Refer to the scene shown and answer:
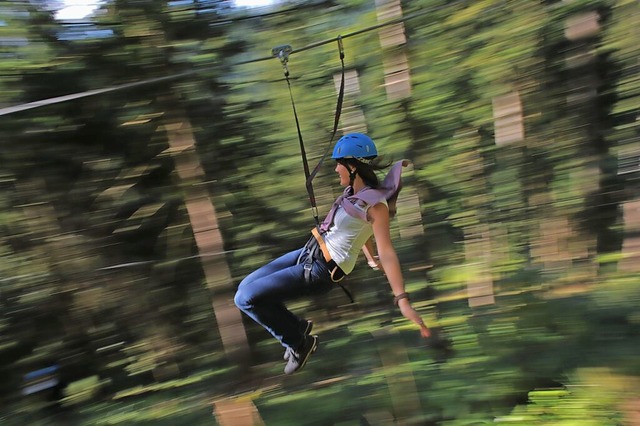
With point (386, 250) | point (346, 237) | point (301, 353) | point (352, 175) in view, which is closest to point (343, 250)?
point (346, 237)

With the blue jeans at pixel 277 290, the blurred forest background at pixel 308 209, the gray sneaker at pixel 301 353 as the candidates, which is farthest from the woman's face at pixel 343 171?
the blurred forest background at pixel 308 209

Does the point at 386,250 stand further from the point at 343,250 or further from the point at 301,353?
the point at 301,353

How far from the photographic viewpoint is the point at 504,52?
11.2 feet

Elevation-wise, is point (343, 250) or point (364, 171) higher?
point (364, 171)

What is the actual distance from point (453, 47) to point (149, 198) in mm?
2809

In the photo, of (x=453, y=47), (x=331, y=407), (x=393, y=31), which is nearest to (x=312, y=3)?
(x=393, y=31)

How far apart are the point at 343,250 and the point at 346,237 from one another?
0.22 ft

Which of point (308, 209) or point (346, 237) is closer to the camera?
point (346, 237)

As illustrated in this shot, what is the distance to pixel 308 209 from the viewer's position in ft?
13.0

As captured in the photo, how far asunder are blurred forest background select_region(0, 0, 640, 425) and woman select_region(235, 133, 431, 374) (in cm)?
109

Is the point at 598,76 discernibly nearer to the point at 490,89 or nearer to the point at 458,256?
the point at 490,89

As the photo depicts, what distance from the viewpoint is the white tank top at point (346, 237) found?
2066 millimetres

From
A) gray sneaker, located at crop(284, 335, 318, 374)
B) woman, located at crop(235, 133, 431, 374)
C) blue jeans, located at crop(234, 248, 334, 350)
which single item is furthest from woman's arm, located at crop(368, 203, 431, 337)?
gray sneaker, located at crop(284, 335, 318, 374)

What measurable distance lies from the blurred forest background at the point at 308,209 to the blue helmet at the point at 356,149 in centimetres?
122
